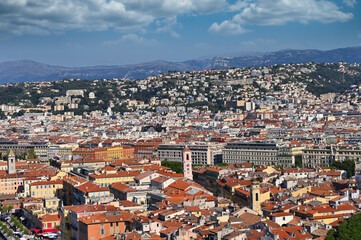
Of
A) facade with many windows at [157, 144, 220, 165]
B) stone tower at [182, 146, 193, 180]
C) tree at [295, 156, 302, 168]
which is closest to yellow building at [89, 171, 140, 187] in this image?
stone tower at [182, 146, 193, 180]

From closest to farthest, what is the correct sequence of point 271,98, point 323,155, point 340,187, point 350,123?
point 340,187 → point 323,155 → point 350,123 → point 271,98

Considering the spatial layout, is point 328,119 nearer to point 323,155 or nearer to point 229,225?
point 323,155

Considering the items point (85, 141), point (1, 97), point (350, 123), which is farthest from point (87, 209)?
point (1, 97)

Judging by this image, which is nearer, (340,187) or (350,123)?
(340,187)

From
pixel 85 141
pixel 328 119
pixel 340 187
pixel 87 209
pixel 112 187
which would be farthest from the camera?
pixel 328 119

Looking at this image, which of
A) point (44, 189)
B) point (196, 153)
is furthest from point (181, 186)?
point (196, 153)

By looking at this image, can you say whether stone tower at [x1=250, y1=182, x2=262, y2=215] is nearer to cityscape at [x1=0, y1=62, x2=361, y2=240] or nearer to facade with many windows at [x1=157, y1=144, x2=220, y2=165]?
cityscape at [x1=0, y1=62, x2=361, y2=240]

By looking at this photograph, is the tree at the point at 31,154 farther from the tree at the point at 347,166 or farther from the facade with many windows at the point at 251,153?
the tree at the point at 347,166
